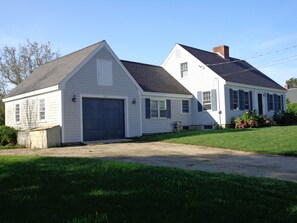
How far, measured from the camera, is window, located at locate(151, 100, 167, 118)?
893 inches

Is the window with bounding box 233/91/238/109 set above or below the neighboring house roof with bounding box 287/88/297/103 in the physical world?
below

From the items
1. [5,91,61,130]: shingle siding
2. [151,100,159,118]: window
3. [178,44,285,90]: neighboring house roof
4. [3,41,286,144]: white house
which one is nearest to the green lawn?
[3,41,286,144]: white house

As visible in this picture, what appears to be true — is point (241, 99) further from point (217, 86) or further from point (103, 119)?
point (103, 119)

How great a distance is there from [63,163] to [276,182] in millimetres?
4995

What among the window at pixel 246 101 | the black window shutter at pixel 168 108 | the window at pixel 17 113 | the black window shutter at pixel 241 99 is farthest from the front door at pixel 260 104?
the window at pixel 17 113

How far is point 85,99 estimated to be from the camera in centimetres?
1792

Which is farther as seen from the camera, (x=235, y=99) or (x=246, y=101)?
(x=246, y=101)

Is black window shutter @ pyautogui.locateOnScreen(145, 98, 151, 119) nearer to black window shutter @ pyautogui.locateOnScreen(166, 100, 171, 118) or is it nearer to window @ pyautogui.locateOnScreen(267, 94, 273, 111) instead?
black window shutter @ pyautogui.locateOnScreen(166, 100, 171, 118)

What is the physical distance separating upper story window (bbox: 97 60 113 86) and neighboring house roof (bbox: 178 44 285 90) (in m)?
9.27

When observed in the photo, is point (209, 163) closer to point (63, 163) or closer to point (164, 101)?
point (63, 163)

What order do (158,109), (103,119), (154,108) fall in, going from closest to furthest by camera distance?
(103,119) → (154,108) → (158,109)

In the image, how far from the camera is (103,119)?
18.7 meters

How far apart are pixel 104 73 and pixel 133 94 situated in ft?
7.72

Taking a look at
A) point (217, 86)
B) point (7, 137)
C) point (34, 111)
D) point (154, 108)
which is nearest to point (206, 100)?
point (217, 86)
